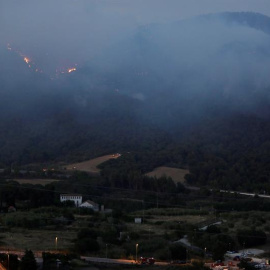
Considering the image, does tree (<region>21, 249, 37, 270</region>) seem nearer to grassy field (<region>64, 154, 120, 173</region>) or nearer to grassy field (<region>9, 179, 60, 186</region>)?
grassy field (<region>9, 179, 60, 186</region>)

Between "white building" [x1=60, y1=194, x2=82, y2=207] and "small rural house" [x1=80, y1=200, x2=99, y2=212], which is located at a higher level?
"white building" [x1=60, y1=194, x2=82, y2=207]

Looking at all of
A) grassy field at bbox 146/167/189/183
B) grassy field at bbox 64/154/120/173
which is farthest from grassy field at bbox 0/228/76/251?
grassy field at bbox 64/154/120/173

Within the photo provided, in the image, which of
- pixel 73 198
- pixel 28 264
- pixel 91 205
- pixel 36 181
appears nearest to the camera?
pixel 28 264

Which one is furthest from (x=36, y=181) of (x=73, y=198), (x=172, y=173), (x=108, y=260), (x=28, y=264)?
(x=28, y=264)

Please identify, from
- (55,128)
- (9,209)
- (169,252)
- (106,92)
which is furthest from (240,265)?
(106,92)

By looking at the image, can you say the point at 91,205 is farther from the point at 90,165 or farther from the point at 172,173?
the point at 90,165
